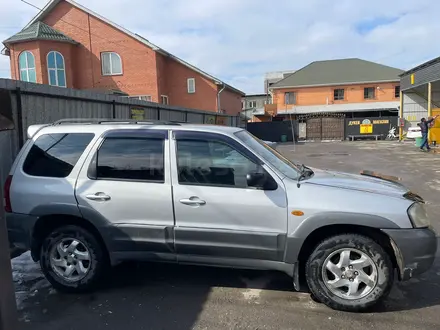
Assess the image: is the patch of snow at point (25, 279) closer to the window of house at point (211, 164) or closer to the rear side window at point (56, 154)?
the rear side window at point (56, 154)

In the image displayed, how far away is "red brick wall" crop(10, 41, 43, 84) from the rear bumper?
26.0m

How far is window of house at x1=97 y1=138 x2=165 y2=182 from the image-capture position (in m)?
3.68

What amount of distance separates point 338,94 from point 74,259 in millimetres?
41136

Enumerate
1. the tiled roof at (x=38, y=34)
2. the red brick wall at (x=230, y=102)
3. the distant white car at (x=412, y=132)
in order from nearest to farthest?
the tiled roof at (x=38, y=34)
the distant white car at (x=412, y=132)
the red brick wall at (x=230, y=102)

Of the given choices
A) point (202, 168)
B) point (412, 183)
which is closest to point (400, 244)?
point (202, 168)

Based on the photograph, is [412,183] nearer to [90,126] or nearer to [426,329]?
[426,329]

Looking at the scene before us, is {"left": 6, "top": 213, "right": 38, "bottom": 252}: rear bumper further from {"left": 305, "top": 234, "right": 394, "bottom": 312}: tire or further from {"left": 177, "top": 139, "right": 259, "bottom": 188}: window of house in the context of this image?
{"left": 305, "top": 234, "right": 394, "bottom": 312}: tire

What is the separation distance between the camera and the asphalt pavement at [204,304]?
126 inches

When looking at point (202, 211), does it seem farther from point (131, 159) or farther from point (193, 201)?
point (131, 159)

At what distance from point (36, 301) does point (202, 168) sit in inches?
89.1

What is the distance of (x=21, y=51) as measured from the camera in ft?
87.9

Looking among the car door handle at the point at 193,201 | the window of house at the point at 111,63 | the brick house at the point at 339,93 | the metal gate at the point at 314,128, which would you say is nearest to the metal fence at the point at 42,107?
the car door handle at the point at 193,201

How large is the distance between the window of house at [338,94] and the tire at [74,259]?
40.8 m

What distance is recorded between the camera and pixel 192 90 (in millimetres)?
31000
